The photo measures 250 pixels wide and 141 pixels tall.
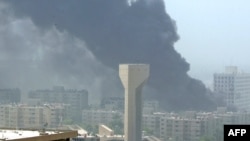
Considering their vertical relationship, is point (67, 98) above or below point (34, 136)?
above

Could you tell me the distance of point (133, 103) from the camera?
45.8 ft

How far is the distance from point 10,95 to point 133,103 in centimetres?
560

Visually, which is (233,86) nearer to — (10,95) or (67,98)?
(67,98)

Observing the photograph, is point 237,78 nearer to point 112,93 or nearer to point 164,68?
point 164,68

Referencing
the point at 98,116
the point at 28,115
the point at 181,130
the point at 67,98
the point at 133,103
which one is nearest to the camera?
the point at 133,103

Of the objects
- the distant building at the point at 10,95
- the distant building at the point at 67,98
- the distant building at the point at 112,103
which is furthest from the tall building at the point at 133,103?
the distant building at the point at 10,95

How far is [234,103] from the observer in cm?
1819

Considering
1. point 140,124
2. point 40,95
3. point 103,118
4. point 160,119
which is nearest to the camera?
point 140,124

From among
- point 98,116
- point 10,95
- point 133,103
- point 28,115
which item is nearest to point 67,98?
point 98,116

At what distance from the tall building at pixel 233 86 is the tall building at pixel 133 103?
4869mm

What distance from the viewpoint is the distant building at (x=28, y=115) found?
1519 centimetres

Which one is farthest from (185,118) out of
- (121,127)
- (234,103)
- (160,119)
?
(234,103)

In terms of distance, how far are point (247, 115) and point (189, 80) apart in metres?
2.79

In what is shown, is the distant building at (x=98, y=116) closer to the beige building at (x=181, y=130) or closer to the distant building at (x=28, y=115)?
the distant building at (x=28, y=115)
